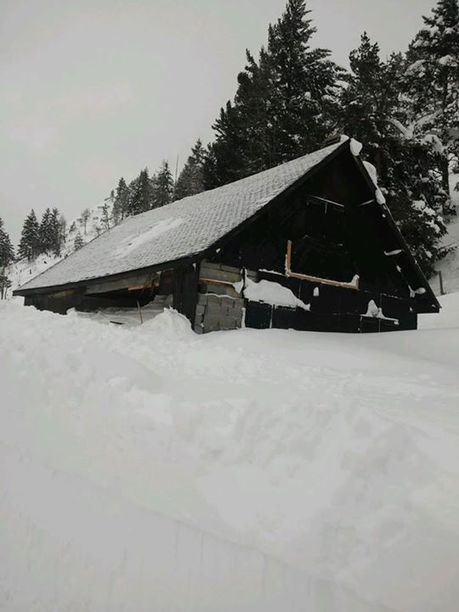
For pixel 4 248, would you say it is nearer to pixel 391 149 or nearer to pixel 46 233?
pixel 46 233

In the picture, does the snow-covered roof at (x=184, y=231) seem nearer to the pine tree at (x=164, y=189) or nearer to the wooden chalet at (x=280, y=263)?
the wooden chalet at (x=280, y=263)

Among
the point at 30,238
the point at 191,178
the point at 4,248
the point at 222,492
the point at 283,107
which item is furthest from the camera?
the point at 30,238

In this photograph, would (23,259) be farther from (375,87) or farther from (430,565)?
(430,565)

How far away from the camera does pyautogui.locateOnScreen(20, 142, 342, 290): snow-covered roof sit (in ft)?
29.5

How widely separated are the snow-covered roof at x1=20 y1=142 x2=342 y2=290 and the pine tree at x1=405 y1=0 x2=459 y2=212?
15.8m

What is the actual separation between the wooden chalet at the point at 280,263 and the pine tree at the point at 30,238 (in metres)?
76.0

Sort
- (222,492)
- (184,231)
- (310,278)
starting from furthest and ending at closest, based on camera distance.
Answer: (184,231)
(310,278)
(222,492)

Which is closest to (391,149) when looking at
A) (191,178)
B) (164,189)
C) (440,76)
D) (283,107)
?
(283,107)

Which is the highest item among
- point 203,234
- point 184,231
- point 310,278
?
point 184,231

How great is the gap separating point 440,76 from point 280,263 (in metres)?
22.0

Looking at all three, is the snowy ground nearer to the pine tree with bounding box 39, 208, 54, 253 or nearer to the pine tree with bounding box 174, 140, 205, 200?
the pine tree with bounding box 174, 140, 205, 200

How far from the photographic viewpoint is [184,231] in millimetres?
10516

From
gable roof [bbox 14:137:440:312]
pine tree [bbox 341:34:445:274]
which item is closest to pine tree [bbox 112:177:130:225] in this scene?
pine tree [bbox 341:34:445:274]

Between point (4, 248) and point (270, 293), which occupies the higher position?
point (4, 248)
